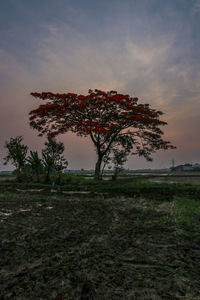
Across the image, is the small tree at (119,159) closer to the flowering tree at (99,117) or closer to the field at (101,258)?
the flowering tree at (99,117)

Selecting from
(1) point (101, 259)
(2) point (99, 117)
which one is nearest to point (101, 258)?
(1) point (101, 259)

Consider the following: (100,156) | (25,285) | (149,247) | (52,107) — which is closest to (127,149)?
(100,156)

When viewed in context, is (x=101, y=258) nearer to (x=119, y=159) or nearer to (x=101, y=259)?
Result: (x=101, y=259)

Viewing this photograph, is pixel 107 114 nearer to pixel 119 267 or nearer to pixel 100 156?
pixel 100 156

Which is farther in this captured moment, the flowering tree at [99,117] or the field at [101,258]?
the flowering tree at [99,117]

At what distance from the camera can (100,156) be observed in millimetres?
17797

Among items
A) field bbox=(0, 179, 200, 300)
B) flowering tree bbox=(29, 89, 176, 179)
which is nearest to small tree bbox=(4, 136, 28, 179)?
flowering tree bbox=(29, 89, 176, 179)

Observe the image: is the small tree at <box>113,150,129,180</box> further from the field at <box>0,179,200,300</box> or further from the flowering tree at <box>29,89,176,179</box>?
the field at <box>0,179,200,300</box>

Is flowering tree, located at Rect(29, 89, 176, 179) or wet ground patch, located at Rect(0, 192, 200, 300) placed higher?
flowering tree, located at Rect(29, 89, 176, 179)

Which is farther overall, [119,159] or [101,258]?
[119,159]

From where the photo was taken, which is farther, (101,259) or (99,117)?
(99,117)

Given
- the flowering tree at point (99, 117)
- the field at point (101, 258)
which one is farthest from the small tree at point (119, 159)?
the field at point (101, 258)

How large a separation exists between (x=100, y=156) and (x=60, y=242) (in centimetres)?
1479

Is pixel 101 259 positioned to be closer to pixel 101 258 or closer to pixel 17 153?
pixel 101 258
